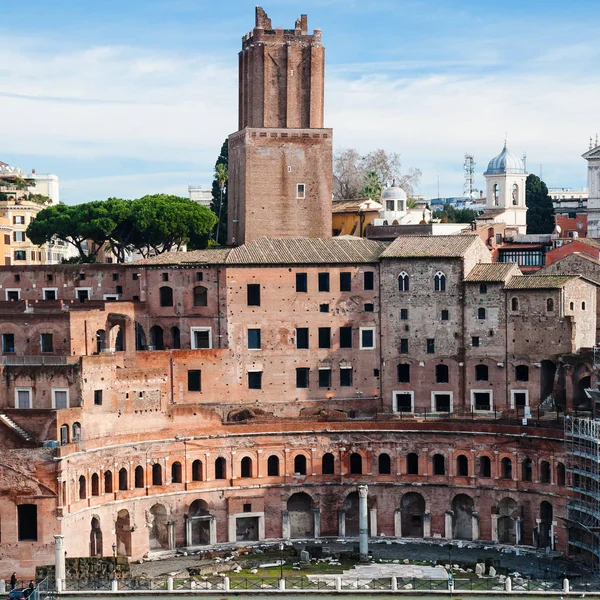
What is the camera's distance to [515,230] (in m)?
86.4

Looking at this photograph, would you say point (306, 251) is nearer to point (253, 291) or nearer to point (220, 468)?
point (253, 291)

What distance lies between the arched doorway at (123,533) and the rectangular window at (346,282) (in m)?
14.2

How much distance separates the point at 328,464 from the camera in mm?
65812

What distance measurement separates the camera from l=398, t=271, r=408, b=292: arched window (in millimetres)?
67875

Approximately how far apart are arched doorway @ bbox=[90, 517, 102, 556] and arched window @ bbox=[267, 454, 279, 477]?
8202mm

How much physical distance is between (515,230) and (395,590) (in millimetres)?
36273

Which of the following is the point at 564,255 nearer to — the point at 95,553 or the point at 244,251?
the point at 244,251

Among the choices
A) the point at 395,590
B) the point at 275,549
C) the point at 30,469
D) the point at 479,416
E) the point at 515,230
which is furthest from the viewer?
the point at 515,230

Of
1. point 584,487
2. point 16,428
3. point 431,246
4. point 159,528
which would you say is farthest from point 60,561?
point 431,246

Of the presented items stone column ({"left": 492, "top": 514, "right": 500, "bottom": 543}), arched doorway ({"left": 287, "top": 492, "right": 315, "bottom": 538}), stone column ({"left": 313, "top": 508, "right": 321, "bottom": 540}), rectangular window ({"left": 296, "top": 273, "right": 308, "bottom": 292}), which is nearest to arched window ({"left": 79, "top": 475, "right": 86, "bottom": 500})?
arched doorway ({"left": 287, "top": 492, "right": 315, "bottom": 538})

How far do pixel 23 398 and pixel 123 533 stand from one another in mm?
6756

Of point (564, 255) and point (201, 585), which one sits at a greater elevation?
point (564, 255)

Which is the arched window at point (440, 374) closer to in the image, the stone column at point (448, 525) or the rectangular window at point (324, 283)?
the rectangular window at point (324, 283)

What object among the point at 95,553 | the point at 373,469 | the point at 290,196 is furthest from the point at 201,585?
the point at 290,196
